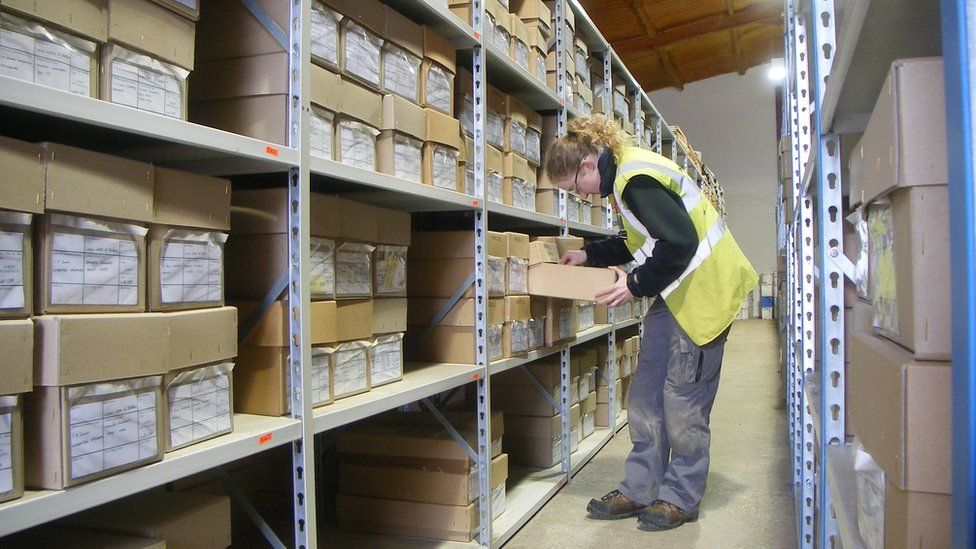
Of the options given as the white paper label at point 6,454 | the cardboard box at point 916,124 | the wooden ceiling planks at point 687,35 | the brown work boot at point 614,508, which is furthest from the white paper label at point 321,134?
the wooden ceiling planks at point 687,35

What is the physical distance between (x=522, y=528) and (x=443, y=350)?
2.72 ft

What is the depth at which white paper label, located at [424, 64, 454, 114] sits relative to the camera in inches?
90.0

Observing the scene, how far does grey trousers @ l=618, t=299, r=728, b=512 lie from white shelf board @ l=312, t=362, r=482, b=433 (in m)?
0.83

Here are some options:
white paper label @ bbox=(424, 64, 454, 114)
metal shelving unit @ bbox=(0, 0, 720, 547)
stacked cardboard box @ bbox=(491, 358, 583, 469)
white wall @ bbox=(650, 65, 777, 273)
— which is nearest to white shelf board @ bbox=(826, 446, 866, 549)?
metal shelving unit @ bbox=(0, 0, 720, 547)

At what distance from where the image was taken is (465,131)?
100 inches

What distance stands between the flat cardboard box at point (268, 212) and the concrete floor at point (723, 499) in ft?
4.97

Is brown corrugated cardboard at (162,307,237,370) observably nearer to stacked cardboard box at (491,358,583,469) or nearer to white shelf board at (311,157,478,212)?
white shelf board at (311,157,478,212)

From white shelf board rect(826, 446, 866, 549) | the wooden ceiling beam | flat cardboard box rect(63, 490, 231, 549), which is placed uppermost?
the wooden ceiling beam

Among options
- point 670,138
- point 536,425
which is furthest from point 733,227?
point 536,425

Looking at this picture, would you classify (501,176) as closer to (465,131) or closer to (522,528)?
(465,131)

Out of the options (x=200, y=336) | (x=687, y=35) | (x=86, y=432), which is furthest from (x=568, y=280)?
(x=687, y=35)

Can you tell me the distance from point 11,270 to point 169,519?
2.07 feet

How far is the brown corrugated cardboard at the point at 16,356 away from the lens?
96cm

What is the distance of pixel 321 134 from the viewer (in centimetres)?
176
